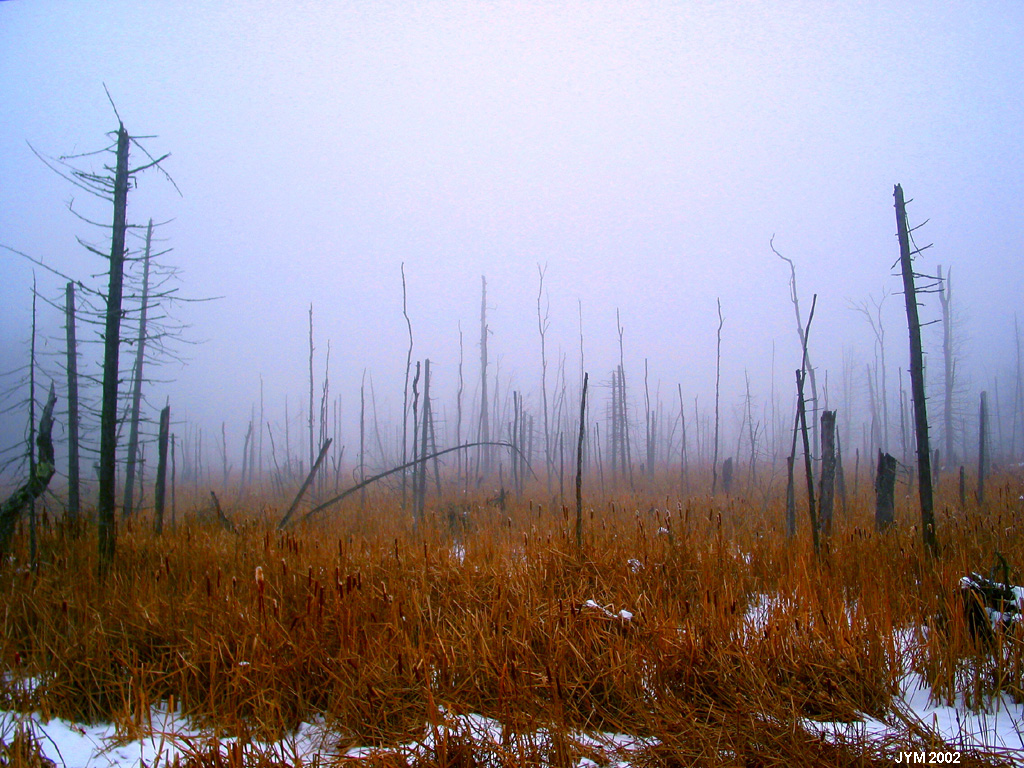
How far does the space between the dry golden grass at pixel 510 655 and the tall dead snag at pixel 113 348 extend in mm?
827

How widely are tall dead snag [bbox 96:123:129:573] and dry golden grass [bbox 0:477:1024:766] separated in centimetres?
83

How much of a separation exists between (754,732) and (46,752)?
329 cm

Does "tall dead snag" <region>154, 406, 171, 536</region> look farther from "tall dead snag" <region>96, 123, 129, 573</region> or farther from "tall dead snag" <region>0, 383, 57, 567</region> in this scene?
"tall dead snag" <region>96, 123, 129, 573</region>

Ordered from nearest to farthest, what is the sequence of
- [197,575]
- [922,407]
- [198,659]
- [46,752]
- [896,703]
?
[46,752], [896,703], [198,659], [197,575], [922,407]

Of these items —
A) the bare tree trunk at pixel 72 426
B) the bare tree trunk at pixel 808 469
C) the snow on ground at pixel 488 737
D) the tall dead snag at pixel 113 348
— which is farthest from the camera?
the bare tree trunk at pixel 72 426

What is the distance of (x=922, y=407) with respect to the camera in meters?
5.23

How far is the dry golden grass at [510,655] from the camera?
2.31m

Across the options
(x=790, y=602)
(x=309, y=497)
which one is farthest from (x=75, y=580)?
(x=309, y=497)

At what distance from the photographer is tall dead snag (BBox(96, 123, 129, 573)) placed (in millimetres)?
5016

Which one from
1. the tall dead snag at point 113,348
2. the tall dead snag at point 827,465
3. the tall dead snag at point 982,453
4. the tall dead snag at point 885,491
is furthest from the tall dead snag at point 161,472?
the tall dead snag at point 982,453

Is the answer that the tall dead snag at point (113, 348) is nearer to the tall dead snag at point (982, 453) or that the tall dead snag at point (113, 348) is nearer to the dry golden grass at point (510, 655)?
the dry golden grass at point (510, 655)

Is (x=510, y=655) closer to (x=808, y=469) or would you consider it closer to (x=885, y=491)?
(x=808, y=469)

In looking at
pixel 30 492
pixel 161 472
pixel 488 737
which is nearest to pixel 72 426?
pixel 161 472

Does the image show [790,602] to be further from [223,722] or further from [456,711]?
[223,722]
